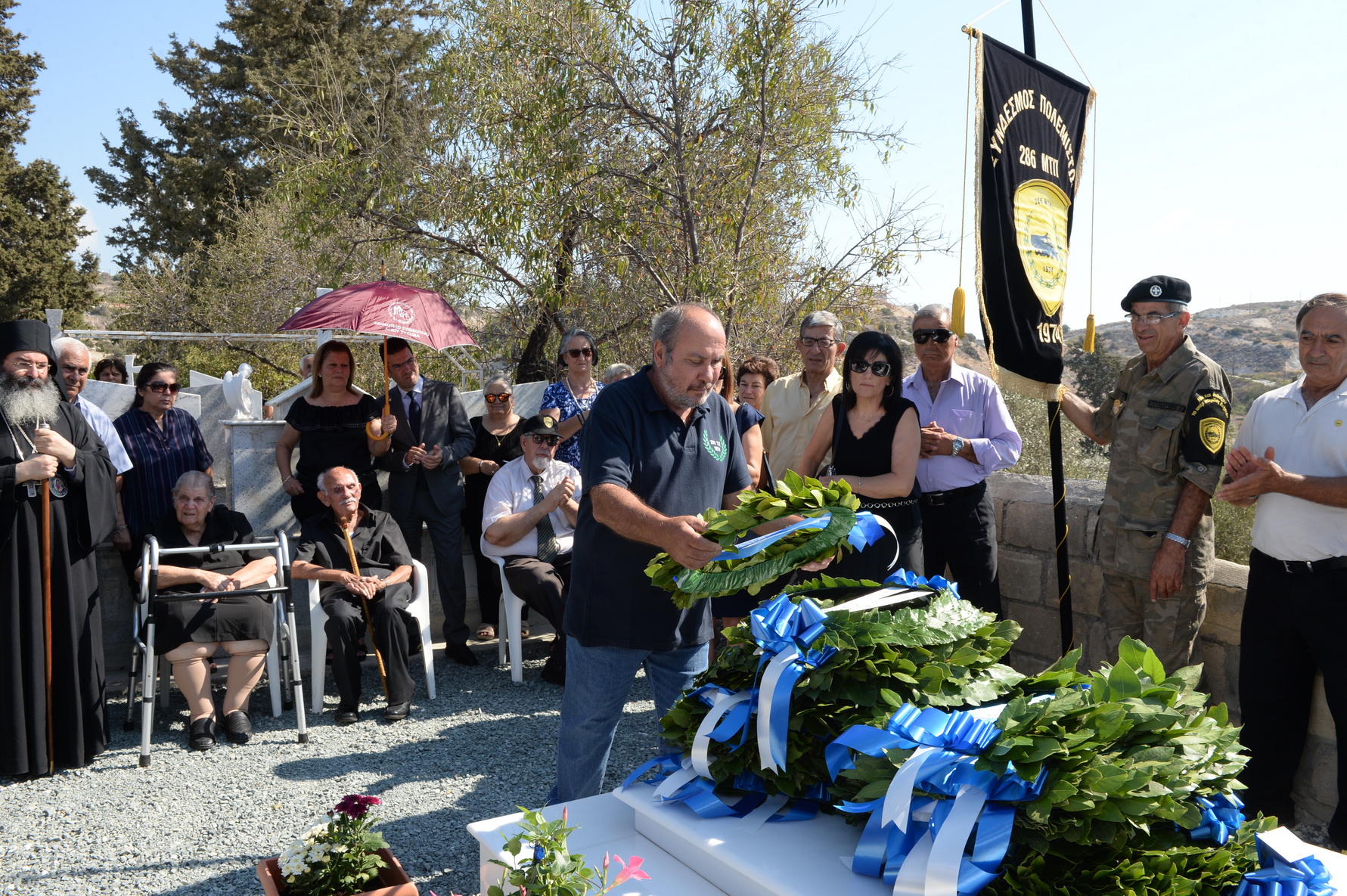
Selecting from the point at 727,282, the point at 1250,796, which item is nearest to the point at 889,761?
the point at 1250,796

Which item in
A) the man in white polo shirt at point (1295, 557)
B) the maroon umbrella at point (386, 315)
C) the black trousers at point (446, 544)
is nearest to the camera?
the man in white polo shirt at point (1295, 557)

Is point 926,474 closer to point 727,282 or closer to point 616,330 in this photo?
point 727,282

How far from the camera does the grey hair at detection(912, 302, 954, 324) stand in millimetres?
4980

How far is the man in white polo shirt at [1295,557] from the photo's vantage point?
147 inches

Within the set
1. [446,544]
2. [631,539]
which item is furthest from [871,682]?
[446,544]

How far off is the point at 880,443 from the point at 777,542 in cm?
233

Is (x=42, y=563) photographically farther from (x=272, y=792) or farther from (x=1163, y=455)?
(x=1163, y=455)

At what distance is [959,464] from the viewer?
4.99m

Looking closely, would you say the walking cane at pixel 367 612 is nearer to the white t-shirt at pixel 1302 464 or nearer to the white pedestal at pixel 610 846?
the white pedestal at pixel 610 846

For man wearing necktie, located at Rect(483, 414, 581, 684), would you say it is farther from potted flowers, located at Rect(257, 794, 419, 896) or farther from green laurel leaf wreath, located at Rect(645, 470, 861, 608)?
green laurel leaf wreath, located at Rect(645, 470, 861, 608)

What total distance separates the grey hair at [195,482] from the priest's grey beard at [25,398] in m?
0.91

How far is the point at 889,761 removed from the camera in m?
1.82

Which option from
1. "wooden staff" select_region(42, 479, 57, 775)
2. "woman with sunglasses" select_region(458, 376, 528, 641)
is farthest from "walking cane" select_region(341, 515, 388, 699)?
"wooden staff" select_region(42, 479, 57, 775)

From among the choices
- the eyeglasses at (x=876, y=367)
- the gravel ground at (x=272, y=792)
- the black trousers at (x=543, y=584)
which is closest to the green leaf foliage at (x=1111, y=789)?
the gravel ground at (x=272, y=792)
